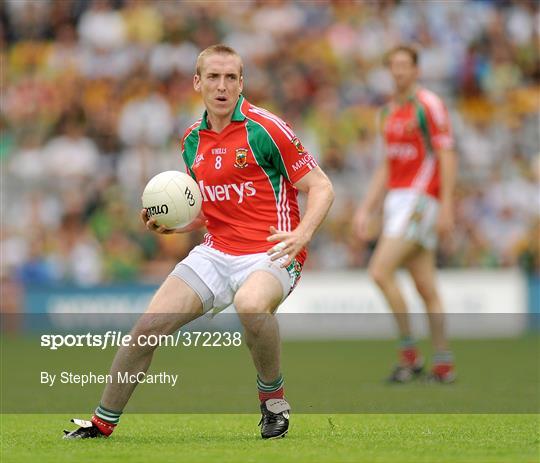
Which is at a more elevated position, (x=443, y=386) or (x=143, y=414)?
(x=143, y=414)

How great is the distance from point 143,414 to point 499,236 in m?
11.3

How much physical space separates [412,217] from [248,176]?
168 inches

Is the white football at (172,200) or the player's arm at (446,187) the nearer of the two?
the white football at (172,200)

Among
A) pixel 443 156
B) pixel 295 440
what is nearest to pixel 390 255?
pixel 443 156

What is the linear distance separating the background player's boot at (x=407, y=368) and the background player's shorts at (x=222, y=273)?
12.6ft

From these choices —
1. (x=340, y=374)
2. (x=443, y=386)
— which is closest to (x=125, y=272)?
(x=340, y=374)

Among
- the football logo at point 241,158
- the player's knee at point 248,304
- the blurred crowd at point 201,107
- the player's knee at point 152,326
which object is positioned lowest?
the blurred crowd at point 201,107

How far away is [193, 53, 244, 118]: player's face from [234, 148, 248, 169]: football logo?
0.78ft

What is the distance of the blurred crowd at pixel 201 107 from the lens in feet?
59.7

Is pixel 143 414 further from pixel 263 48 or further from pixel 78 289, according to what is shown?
pixel 263 48

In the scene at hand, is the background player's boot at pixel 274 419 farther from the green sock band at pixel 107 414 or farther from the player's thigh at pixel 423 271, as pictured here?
the player's thigh at pixel 423 271

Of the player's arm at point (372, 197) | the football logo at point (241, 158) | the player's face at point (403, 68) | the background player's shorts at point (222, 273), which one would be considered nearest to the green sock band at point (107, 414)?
the background player's shorts at point (222, 273)

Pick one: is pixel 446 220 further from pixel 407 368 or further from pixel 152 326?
pixel 152 326

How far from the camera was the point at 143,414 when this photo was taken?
8.33 metres
